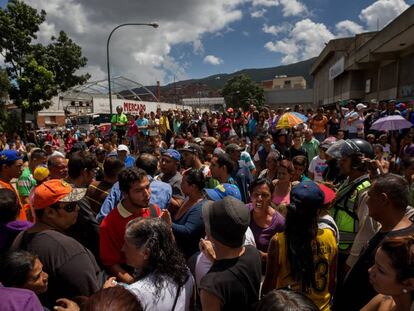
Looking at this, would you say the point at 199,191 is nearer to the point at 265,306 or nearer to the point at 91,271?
the point at 91,271

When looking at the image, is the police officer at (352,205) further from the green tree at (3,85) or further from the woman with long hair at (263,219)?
the green tree at (3,85)

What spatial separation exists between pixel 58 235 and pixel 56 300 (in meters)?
0.41

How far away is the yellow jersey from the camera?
2.17m

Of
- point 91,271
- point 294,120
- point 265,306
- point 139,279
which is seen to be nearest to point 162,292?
point 139,279

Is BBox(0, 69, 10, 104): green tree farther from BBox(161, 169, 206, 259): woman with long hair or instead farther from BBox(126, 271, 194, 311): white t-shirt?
BBox(126, 271, 194, 311): white t-shirt

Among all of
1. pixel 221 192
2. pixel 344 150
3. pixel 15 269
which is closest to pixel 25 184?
pixel 221 192

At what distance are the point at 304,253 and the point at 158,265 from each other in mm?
1006

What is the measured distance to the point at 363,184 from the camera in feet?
9.50

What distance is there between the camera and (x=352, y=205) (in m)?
2.83

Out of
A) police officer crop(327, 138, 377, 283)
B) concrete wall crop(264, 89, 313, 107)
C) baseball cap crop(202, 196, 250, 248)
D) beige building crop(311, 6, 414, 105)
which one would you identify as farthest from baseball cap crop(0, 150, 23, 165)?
concrete wall crop(264, 89, 313, 107)

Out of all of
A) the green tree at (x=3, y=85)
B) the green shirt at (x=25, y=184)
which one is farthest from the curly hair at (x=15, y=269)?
the green tree at (x=3, y=85)

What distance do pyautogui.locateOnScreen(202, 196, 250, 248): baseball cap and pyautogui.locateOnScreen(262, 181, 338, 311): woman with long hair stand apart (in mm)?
446

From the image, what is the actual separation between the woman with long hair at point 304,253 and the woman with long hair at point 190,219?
0.89 m

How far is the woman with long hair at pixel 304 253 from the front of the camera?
2.13 meters
